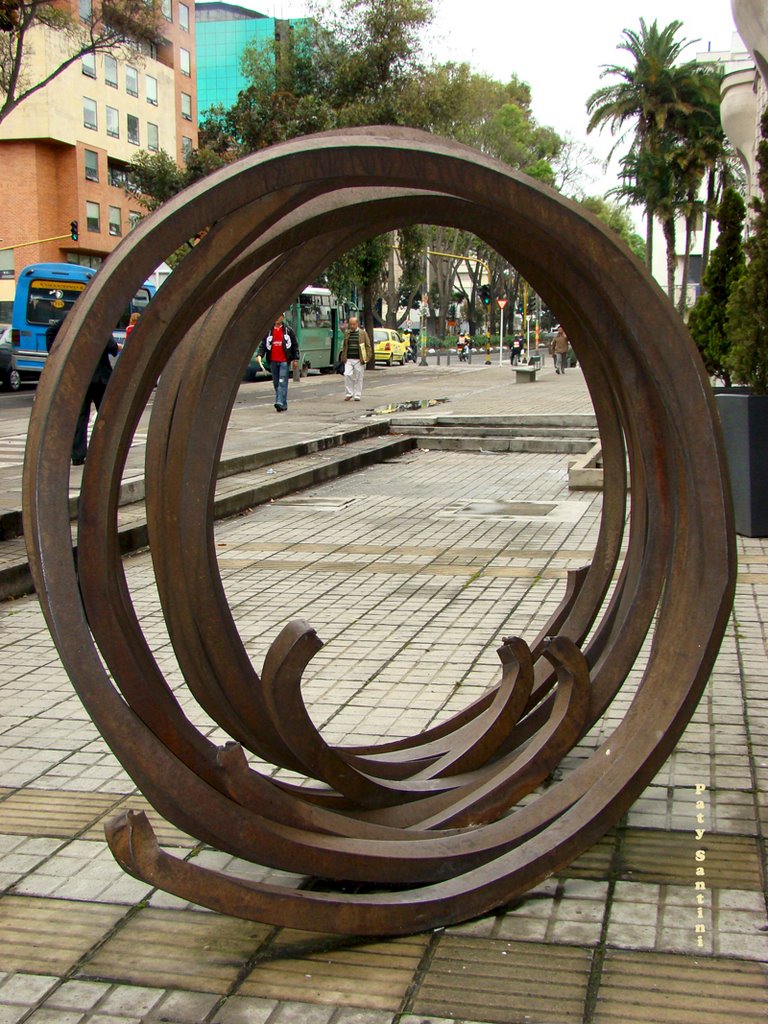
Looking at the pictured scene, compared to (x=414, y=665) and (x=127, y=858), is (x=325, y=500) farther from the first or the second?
(x=127, y=858)

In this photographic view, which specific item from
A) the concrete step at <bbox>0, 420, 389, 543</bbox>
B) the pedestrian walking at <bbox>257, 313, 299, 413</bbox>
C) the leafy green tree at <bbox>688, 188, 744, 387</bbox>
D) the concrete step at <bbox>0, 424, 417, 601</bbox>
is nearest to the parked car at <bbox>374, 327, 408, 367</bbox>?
the pedestrian walking at <bbox>257, 313, 299, 413</bbox>

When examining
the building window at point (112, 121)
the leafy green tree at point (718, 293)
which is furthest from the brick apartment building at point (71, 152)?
the leafy green tree at point (718, 293)

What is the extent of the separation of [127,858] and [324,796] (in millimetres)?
1106

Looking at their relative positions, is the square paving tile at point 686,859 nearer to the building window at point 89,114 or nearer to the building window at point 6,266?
the building window at point 6,266

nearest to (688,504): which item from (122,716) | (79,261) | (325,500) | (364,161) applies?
(364,161)

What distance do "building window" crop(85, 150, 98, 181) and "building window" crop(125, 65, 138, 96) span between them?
5.56 m

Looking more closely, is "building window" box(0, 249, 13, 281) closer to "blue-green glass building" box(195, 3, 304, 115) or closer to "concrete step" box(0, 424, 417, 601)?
"concrete step" box(0, 424, 417, 601)

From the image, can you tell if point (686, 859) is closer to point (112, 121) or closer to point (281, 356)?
point (281, 356)

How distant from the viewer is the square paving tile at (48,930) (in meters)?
3.23

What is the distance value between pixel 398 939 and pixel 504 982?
14.2 inches

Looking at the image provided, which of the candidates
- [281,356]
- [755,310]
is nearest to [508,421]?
[281,356]

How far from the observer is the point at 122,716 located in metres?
2.91

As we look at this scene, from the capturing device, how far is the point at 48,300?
34438 millimetres

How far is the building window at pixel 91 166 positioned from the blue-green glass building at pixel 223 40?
4483 centimetres
